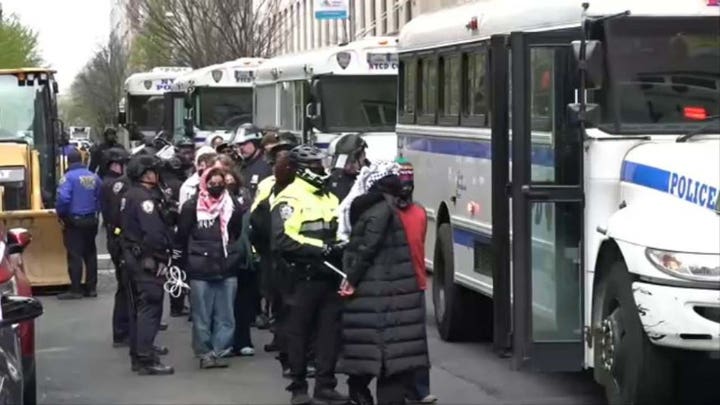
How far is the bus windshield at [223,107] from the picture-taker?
1144 inches

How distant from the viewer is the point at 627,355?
8.14m

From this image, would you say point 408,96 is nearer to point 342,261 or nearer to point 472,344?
point 472,344

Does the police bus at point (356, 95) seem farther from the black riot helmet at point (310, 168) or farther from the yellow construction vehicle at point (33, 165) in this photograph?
the black riot helmet at point (310, 168)

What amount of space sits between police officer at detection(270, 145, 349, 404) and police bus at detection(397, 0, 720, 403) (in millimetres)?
1127

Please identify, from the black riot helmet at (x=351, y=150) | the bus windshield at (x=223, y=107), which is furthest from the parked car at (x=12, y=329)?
the bus windshield at (x=223, y=107)

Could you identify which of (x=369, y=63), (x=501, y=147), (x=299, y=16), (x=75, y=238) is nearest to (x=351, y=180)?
(x=501, y=147)

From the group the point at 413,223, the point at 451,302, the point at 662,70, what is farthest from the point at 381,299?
the point at 451,302

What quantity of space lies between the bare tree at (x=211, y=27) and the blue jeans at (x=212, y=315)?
3910 cm

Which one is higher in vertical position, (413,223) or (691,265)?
(413,223)

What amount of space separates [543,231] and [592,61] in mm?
1269

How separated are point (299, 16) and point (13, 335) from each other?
61218mm

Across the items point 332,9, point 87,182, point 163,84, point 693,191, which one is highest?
point 332,9

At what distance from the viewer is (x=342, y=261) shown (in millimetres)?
9125

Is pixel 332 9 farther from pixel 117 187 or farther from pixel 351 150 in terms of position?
pixel 351 150
